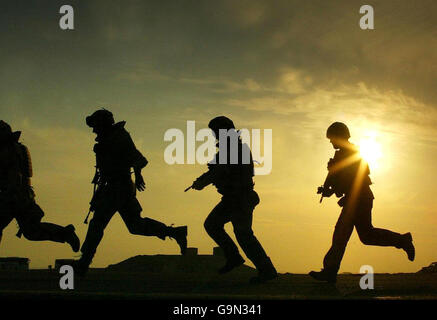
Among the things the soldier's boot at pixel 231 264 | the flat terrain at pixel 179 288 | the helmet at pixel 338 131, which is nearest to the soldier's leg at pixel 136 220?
the flat terrain at pixel 179 288

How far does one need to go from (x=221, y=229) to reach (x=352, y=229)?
6.60 feet

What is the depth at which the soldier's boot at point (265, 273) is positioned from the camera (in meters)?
10.6

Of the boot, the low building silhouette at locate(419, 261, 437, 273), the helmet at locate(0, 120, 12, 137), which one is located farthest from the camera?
the low building silhouette at locate(419, 261, 437, 273)

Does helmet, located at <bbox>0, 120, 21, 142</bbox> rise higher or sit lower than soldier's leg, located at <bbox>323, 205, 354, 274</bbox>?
higher

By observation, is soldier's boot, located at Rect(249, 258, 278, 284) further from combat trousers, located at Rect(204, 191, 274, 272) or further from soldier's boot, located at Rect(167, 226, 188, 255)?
soldier's boot, located at Rect(167, 226, 188, 255)

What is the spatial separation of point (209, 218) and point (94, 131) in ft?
7.59

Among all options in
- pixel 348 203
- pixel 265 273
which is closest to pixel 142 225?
pixel 265 273

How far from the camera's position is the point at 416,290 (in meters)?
9.81

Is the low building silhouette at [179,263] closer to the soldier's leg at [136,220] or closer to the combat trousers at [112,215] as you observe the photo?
the soldier's leg at [136,220]

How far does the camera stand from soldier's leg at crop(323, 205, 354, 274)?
36.4 feet

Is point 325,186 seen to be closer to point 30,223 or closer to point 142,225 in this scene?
point 142,225

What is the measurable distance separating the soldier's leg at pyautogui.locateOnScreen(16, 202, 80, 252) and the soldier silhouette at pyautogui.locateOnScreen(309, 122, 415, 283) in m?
4.01

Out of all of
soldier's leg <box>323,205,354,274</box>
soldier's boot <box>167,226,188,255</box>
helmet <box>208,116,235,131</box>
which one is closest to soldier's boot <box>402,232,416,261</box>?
soldier's leg <box>323,205,354,274</box>

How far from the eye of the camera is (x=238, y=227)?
433 inches
